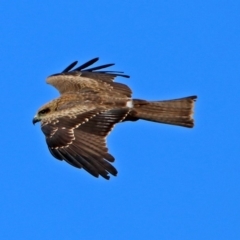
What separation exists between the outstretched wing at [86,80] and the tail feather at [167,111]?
815 mm

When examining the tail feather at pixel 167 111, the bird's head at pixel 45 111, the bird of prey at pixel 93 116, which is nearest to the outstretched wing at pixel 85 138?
the bird of prey at pixel 93 116

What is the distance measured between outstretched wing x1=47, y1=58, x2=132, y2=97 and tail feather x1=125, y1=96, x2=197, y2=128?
81 centimetres

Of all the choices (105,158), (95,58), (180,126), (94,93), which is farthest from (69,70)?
(105,158)

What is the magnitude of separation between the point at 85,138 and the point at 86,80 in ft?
10.5

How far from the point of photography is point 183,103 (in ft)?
60.1

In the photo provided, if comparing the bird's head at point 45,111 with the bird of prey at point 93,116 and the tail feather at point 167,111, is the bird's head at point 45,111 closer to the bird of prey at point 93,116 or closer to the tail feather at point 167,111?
the bird of prey at point 93,116

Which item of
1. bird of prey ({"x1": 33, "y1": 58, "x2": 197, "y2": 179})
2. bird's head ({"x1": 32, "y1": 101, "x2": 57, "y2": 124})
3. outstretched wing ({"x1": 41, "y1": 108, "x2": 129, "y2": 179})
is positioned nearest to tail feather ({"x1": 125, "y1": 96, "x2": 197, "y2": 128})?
bird of prey ({"x1": 33, "y1": 58, "x2": 197, "y2": 179})

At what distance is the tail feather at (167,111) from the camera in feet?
59.2

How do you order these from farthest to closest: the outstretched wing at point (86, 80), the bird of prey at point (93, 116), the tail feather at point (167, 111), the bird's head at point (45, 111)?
the outstretched wing at point (86, 80), the bird's head at point (45, 111), the tail feather at point (167, 111), the bird of prey at point (93, 116)

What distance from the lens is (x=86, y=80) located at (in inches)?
788

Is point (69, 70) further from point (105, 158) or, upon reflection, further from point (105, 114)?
point (105, 158)

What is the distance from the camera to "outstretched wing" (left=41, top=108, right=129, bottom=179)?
16.3 metres

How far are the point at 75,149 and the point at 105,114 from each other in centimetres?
115

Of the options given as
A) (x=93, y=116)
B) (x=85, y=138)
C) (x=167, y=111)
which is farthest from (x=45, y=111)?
(x=167, y=111)
